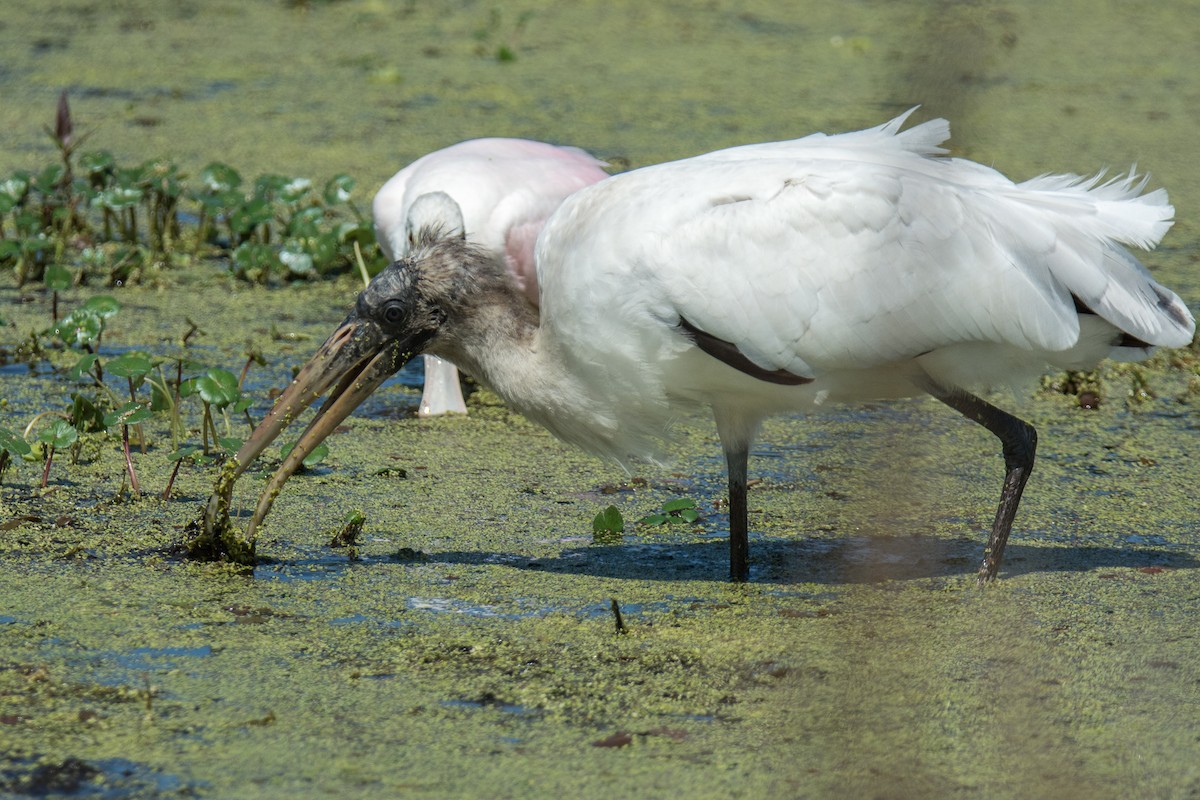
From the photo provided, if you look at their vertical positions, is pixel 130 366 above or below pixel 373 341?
below

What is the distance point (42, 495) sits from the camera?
4.01 m

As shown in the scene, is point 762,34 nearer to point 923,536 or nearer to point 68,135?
point 68,135

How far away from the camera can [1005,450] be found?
379 centimetres

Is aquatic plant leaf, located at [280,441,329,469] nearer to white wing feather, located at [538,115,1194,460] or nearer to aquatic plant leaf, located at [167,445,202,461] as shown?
aquatic plant leaf, located at [167,445,202,461]

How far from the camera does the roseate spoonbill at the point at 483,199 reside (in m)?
4.79

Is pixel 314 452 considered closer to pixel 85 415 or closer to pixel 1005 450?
pixel 85 415

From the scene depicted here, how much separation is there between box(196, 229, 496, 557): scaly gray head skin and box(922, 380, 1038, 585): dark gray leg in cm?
107

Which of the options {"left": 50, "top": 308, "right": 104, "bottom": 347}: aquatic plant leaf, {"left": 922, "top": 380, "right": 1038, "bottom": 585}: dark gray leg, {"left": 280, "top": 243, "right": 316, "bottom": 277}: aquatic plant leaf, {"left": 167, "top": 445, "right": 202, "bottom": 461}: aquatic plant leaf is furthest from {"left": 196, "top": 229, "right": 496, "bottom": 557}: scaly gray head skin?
{"left": 280, "top": 243, "right": 316, "bottom": 277}: aquatic plant leaf

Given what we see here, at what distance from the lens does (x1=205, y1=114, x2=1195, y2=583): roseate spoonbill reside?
11.3 feet

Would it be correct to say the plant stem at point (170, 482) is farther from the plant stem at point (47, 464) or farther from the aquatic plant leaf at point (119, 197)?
the aquatic plant leaf at point (119, 197)

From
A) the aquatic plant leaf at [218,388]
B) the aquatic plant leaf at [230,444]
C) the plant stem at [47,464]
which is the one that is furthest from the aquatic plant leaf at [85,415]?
the aquatic plant leaf at [230,444]

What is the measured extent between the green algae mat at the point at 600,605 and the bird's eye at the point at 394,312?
518mm

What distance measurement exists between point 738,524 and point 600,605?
1.39 feet

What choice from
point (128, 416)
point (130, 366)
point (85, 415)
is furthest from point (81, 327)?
point (128, 416)
